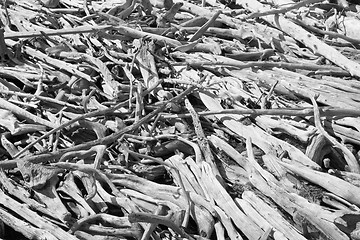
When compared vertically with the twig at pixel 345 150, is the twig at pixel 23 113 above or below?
above

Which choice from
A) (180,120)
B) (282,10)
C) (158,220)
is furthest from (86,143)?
(282,10)

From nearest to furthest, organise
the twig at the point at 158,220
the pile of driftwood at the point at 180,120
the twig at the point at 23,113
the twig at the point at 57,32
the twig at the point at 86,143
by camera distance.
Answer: the twig at the point at 158,220, the pile of driftwood at the point at 180,120, the twig at the point at 86,143, the twig at the point at 23,113, the twig at the point at 57,32

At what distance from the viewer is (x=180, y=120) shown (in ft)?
9.55

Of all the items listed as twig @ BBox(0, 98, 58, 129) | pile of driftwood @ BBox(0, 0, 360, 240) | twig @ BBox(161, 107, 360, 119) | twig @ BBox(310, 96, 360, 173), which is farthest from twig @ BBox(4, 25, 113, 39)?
twig @ BBox(310, 96, 360, 173)

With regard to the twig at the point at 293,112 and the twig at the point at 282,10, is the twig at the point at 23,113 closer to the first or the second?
the twig at the point at 293,112

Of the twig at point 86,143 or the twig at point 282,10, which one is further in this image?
the twig at point 282,10

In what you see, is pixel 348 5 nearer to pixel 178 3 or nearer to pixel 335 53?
pixel 335 53

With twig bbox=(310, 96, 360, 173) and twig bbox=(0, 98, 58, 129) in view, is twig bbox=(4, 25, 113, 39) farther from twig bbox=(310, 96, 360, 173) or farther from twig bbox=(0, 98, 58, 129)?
twig bbox=(310, 96, 360, 173)

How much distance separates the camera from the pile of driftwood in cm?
240

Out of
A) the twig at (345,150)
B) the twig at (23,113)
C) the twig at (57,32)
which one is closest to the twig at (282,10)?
the twig at (57,32)

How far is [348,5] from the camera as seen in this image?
3.65 metres

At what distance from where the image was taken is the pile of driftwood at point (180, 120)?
240 centimetres

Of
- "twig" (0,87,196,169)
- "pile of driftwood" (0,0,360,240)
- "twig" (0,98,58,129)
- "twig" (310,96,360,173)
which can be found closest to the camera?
"pile of driftwood" (0,0,360,240)

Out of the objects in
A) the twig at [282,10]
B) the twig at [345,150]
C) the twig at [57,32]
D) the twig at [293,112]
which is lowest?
the twig at [345,150]
